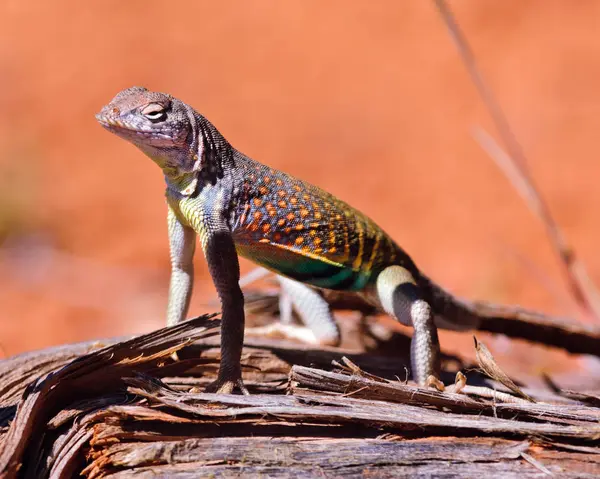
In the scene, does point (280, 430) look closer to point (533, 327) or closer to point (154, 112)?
point (154, 112)

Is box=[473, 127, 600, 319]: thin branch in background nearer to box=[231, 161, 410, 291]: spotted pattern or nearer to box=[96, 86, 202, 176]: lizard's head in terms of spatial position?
box=[231, 161, 410, 291]: spotted pattern

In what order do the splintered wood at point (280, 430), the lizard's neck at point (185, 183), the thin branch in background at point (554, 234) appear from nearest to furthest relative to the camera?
the splintered wood at point (280, 430) < the lizard's neck at point (185, 183) < the thin branch in background at point (554, 234)

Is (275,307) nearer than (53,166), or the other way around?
(275,307)

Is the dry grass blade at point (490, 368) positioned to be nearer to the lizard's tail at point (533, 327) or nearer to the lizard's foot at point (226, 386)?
the lizard's foot at point (226, 386)

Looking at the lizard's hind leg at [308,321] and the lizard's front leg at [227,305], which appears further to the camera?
the lizard's hind leg at [308,321]

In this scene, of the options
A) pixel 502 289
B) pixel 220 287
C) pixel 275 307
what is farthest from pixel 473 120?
pixel 220 287

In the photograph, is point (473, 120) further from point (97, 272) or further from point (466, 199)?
Result: point (97, 272)

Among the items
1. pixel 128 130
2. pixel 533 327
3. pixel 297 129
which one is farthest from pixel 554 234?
pixel 297 129

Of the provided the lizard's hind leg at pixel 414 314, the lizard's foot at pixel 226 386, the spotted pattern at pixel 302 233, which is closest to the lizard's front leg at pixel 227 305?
the lizard's foot at pixel 226 386
